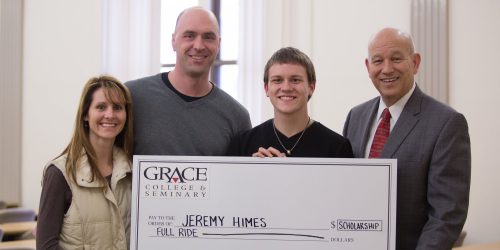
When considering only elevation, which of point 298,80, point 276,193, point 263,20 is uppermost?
point 263,20

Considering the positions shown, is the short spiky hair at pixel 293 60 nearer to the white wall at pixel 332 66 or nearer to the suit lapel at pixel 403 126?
the suit lapel at pixel 403 126

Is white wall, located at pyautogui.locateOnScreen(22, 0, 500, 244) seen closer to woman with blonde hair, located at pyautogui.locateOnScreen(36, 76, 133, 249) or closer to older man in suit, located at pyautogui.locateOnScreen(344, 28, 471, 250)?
older man in suit, located at pyautogui.locateOnScreen(344, 28, 471, 250)

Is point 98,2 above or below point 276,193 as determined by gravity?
above

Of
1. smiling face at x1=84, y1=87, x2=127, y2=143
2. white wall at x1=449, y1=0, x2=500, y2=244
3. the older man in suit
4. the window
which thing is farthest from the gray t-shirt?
the window

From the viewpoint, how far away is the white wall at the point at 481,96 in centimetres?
544

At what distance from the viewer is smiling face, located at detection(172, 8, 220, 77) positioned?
3.06 metres

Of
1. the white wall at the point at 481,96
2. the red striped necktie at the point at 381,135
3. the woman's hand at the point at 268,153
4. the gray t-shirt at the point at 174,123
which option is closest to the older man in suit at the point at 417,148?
the red striped necktie at the point at 381,135

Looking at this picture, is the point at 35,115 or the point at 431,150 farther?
the point at 35,115

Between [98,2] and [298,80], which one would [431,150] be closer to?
[298,80]

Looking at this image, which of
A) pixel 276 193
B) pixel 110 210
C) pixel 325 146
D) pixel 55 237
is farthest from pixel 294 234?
pixel 55 237

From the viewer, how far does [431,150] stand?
249 cm

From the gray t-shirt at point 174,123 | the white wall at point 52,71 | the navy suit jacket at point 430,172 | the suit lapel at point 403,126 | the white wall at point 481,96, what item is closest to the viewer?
the navy suit jacket at point 430,172

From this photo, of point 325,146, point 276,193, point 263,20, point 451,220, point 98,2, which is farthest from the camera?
point 98,2

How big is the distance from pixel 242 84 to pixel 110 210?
479 centimetres
